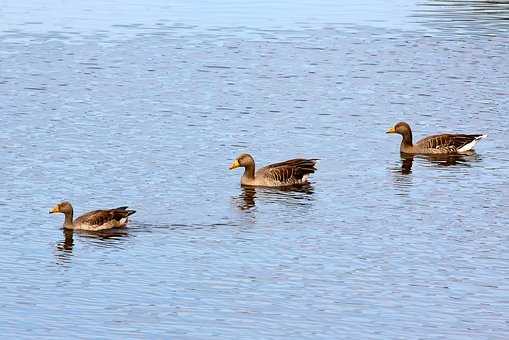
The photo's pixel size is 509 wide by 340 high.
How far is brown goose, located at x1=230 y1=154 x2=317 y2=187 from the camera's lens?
34938 mm

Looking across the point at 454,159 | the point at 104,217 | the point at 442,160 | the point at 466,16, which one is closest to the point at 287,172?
the point at 442,160

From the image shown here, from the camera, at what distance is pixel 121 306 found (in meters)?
24.4

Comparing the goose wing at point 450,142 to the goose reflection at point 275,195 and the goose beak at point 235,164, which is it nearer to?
the goose reflection at point 275,195

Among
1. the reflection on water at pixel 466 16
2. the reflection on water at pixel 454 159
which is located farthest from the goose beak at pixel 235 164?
the reflection on water at pixel 466 16

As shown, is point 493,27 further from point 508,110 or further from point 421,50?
point 508,110

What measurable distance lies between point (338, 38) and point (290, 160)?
972 inches

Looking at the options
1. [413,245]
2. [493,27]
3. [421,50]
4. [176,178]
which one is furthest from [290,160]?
[493,27]

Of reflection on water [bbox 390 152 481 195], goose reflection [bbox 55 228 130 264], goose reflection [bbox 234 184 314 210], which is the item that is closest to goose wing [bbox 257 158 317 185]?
goose reflection [bbox 234 184 314 210]

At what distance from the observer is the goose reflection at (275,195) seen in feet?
108

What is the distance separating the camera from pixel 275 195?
34.2 metres

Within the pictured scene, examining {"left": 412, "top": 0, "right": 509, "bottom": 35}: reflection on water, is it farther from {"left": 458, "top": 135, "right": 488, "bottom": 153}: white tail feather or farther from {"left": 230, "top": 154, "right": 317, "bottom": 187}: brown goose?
{"left": 230, "top": 154, "right": 317, "bottom": 187}: brown goose

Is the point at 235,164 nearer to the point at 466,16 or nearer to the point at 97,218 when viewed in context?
the point at 97,218

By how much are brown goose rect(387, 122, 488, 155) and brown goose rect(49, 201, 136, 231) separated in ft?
38.1

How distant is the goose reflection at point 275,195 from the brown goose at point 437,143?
5433 millimetres
